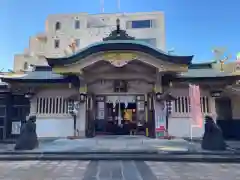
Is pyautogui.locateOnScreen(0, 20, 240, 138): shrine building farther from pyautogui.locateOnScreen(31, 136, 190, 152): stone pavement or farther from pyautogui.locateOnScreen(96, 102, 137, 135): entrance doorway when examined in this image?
pyautogui.locateOnScreen(31, 136, 190, 152): stone pavement

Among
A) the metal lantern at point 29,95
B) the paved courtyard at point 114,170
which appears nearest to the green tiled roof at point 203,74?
the paved courtyard at point 114,170

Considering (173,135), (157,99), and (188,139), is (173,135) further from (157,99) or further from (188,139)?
(157,99)

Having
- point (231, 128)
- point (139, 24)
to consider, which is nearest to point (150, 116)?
point (231, 128)

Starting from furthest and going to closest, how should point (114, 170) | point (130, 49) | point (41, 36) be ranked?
point (41, 36)
point (130, 49)
point (114, 170)

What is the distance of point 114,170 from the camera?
575 centimetres

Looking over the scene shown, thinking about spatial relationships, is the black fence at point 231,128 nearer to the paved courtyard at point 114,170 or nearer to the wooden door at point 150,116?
the wooden door at point 150,116

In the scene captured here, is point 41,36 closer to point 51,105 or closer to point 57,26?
point 57,26

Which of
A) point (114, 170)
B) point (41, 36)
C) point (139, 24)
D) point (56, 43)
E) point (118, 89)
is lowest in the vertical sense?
point (114, 170)

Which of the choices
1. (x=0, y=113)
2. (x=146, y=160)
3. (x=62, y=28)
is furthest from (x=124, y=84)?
(x=62, y=28)

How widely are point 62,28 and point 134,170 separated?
99.8ft

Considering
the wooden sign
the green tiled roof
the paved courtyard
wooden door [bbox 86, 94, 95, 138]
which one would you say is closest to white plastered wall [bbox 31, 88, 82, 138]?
wooden door [bbox 86, 94, 95, 138]

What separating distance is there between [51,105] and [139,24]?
2336 cm

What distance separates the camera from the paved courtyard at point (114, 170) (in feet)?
16.8

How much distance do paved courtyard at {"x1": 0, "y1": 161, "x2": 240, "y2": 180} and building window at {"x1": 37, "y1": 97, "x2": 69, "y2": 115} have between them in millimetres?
5403
